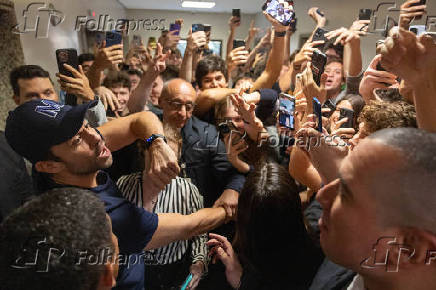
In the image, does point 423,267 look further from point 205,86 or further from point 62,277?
point 205,86

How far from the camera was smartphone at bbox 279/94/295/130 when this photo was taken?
4.70 ft

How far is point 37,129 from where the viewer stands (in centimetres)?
98

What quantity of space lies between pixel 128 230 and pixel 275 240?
0.46 meters

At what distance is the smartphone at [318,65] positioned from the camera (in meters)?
1.33

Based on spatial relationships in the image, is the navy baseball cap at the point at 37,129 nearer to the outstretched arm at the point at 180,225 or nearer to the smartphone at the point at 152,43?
the outstretched arm at the point at 180,225

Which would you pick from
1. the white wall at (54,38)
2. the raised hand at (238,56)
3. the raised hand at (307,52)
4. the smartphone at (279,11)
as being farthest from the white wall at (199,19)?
the raised hand at (307,52)

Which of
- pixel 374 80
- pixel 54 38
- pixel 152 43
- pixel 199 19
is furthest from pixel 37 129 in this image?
pixel 199 19

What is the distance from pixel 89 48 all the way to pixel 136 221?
4412mm

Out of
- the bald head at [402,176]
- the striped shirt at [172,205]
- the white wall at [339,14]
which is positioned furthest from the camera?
the white wall at [339,14]

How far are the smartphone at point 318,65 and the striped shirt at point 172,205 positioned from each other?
783 mm

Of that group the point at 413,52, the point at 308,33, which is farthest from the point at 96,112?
the point at 308,33

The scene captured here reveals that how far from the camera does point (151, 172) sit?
3.61 ft

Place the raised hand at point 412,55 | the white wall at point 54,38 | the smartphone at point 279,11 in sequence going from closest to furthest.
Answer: the raised hand at point 412,55, the smartphone at point 279,11, the white wall at point 54,38

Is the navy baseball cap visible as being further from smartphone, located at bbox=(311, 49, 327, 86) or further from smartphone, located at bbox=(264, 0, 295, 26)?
smartphone, located at bbox=(264, 0, 295, 26)
